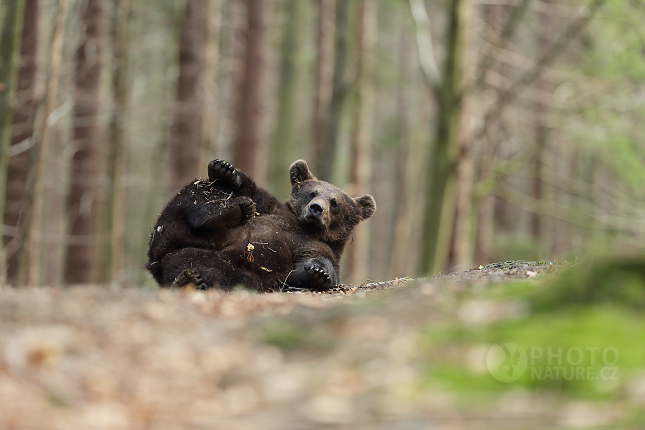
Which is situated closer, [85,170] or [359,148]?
[85,170]

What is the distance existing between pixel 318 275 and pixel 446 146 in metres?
5.83

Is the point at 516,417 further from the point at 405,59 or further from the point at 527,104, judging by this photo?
the point at 405,59

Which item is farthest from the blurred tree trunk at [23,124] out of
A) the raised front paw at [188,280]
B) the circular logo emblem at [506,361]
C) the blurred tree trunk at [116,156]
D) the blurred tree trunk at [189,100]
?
the circular logo emblem at [506,361]

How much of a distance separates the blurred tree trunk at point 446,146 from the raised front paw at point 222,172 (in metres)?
5.69

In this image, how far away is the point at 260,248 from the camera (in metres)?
6.96

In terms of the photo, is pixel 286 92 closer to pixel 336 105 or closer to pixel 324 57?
pixel 324 57

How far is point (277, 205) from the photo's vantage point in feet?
25.2

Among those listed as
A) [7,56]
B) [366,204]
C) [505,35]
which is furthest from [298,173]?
[505,35]

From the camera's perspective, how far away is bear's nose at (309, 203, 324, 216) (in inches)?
296

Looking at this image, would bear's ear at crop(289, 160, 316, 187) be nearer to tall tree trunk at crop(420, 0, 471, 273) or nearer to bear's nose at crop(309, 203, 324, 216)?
bear's nose at crop(309, 203, 324, 216)

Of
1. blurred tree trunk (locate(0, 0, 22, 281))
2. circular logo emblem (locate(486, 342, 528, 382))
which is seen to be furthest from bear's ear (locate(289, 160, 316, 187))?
circular logo emblem (locate(486, 342, 528, 382))

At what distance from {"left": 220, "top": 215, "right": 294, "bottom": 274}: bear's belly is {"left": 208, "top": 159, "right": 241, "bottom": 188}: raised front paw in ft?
1.67

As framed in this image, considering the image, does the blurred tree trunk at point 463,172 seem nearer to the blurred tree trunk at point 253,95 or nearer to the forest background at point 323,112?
the forest background at point 323,112

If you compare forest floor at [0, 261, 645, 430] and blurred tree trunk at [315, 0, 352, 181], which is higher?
blurred tree trunk at [315, 0, 352, 181]
